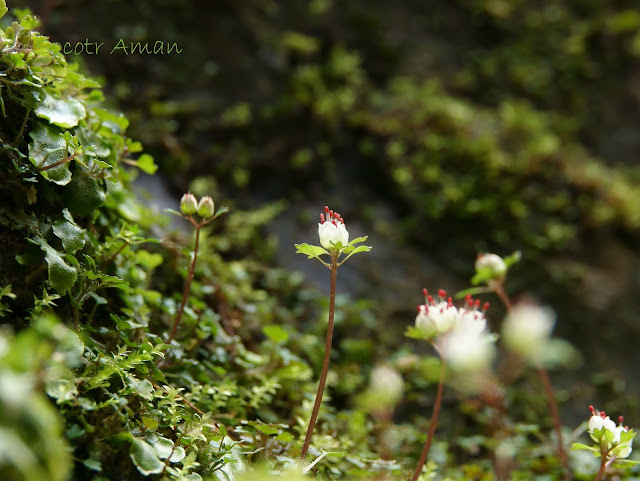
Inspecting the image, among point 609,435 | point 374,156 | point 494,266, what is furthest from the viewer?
point 374,156

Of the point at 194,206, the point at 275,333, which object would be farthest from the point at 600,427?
the point at 194,206

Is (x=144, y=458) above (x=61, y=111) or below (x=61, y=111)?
below

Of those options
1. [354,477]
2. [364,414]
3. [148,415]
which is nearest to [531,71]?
[364,414]

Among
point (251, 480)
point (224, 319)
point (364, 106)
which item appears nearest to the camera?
point (251, 480)

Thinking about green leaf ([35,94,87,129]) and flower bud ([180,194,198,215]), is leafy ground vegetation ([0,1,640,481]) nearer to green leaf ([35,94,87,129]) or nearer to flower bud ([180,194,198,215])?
green leaf ([35,94,87,129])

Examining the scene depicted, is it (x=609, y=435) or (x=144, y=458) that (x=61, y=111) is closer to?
(x=144, y=458)

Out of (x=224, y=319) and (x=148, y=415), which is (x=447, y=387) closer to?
(x=224, y=319)

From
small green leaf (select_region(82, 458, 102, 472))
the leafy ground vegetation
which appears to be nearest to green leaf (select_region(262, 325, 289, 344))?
the leafy ground vegetation
